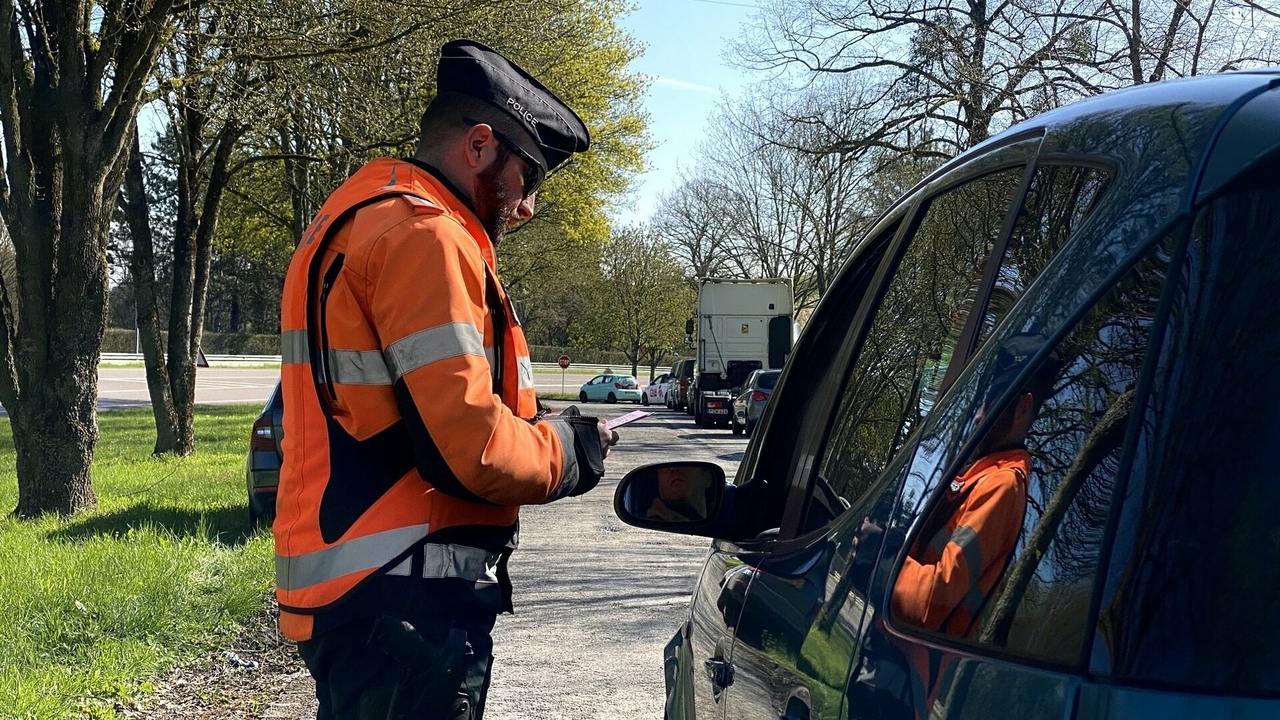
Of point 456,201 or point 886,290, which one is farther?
point 456,201

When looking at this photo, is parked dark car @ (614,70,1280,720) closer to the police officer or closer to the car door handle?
the car door handle

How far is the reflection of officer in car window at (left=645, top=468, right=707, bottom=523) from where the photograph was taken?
95.3 inches

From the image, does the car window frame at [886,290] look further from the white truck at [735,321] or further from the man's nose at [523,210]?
the white truck at [735,321]

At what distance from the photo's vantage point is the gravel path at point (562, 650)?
203 inches

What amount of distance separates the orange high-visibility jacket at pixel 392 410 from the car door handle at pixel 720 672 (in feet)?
1.56

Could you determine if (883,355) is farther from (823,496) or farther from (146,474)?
(146,474)

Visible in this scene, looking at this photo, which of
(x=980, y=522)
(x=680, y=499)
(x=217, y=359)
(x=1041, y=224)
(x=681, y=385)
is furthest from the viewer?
(x=217, y=359)

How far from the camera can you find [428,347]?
2166mm

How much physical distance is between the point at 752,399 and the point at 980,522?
2305 cm

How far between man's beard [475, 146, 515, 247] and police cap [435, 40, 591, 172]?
0.09 metres

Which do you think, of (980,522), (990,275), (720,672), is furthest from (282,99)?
(980,522)

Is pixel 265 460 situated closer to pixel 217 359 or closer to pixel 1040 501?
pixel 1040 501

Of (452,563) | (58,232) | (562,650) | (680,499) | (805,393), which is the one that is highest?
(58,232)

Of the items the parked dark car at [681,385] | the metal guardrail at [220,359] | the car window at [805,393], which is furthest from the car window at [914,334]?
the metal guardrail at [220,359]
